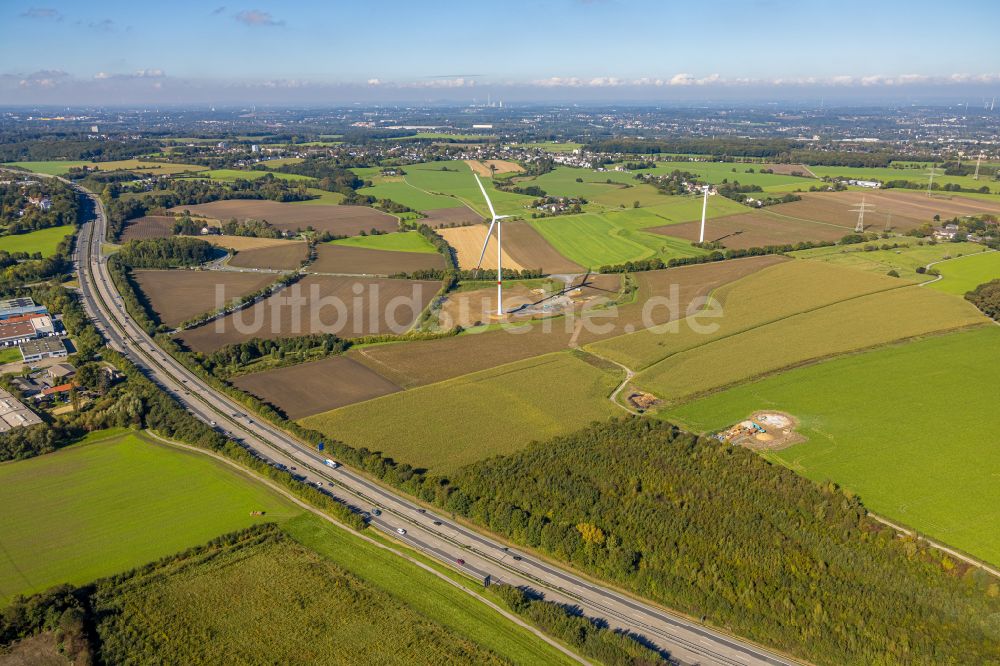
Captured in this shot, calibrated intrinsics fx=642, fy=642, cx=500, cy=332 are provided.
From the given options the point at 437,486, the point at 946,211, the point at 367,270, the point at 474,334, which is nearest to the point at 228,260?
the point at 367,270

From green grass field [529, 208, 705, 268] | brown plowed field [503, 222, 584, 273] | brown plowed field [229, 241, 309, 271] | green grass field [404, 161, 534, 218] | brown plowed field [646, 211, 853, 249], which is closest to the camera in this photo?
brown plowed field [503, 222, 584, 273]

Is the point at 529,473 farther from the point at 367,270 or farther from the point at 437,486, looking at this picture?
the point at 367,270

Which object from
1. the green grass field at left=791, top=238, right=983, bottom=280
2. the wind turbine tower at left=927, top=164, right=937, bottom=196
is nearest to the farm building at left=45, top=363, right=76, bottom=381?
the green grass field at left=791, top=238, right=983, bottom=280

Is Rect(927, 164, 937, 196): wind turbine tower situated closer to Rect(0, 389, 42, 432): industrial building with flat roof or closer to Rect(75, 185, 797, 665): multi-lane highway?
Rect(75, 185, 797, 665): multi-lane highway

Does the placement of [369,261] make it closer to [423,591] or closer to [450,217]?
[450,217]

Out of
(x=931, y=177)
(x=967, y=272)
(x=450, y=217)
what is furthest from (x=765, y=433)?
(x=931, y=177)

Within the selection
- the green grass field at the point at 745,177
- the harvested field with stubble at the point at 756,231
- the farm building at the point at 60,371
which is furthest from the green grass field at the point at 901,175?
the farm building at the point at 60,371
